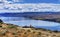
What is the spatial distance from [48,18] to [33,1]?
111cm

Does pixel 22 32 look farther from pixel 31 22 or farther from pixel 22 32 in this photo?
pixel 31 22

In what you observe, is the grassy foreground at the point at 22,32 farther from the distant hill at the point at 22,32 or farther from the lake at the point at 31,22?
the lake at the point at 31,22

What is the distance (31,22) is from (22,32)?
1.23m

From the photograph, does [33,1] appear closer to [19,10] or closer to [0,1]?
[19,10]

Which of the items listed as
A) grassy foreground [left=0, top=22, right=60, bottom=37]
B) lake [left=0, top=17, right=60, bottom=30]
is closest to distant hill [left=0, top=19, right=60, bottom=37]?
grassy foreground [left=0, top=22, right=60, bottom=37]

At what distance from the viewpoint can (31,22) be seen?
30.7 ft

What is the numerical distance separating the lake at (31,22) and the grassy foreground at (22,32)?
0.24 metres

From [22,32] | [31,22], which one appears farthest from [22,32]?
[31,22]

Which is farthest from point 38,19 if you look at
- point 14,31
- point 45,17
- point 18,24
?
point 14,31

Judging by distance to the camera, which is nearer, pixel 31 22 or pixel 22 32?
pixel 22 32

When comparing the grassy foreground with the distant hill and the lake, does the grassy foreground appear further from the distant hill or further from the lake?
the lake

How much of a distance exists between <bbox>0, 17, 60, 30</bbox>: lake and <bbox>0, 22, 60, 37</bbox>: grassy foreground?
24 cm

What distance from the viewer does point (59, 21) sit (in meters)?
9.49

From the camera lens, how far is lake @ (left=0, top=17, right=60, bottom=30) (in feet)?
30.3
